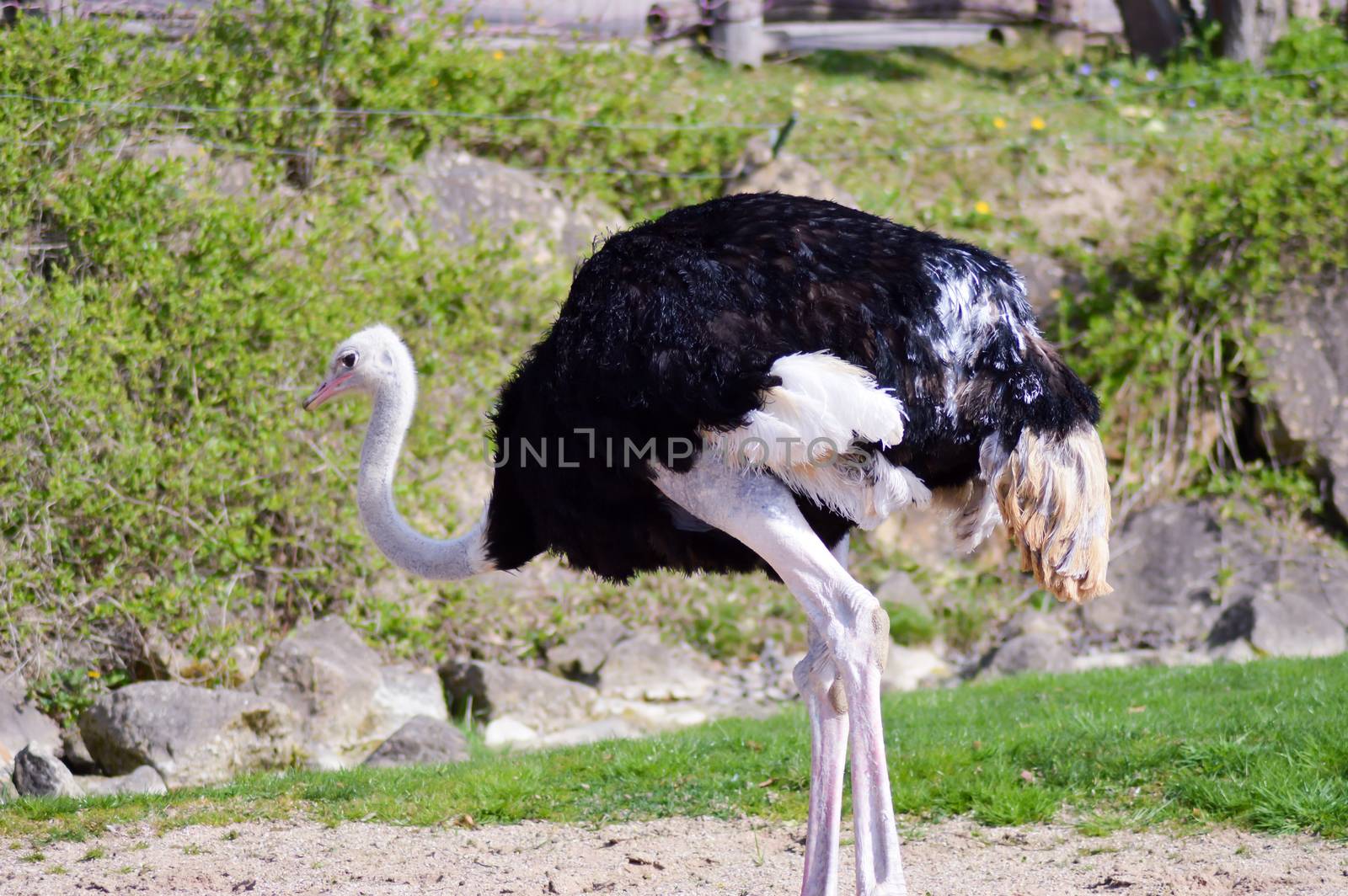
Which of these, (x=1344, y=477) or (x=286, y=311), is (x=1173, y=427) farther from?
(x=286, y=311)

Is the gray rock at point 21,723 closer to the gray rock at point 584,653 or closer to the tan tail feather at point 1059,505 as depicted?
the gray rock at point 584,653

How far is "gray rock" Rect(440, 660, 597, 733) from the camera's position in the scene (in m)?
7.45

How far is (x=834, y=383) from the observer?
375 centimetres

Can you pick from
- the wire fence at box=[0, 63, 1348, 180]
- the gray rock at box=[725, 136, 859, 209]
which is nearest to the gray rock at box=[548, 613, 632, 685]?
the wire fence at box=[0, 63, 1348, 180]

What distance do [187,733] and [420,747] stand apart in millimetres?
915

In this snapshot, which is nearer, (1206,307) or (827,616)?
(827,616)

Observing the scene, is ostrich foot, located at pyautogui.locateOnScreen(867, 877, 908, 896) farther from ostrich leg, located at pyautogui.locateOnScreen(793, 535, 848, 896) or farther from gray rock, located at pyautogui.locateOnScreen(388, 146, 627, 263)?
gray rock, located at pyautogui.locateOnScreen(388, 146, 627, 263)

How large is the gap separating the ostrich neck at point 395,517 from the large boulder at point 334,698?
205 centimetres

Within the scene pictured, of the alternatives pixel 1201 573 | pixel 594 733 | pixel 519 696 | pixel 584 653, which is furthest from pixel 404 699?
pixel 1201 573

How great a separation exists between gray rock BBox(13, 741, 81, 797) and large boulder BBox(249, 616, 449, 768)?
1.02 m

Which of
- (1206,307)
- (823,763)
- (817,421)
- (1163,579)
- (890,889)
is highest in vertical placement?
(817,421)

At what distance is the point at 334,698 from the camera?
685cm

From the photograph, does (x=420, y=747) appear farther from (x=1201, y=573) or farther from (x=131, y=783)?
(x=1201, y=573)

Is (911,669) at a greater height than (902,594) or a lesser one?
lesser
